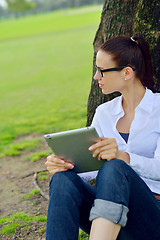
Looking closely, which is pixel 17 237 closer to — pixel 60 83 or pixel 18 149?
pixel 18 149

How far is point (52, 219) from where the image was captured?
2006mm

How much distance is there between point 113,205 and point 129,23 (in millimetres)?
1937

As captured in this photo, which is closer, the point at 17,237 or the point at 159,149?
the point at 159,149

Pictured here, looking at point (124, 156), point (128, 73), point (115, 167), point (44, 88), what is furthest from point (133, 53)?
point (44, 88)

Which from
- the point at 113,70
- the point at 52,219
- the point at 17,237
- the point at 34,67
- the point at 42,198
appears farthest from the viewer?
the point at 34,67

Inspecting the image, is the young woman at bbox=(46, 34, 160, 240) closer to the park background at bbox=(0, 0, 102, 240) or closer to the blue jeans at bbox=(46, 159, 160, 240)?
the blue jeans at bbox=(46, 159, 160, 240)

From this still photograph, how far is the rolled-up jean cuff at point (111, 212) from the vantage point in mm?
1888

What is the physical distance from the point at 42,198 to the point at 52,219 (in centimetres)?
175

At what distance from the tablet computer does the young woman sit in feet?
0.16

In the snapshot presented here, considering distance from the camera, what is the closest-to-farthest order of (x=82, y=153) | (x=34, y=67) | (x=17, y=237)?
(x=82, y=153), (x=17, y=237), (x=34, y=67)

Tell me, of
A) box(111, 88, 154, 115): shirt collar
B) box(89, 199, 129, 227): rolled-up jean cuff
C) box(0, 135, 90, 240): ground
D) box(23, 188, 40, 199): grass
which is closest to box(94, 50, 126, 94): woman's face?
box(111, 88, 154, 115): shirt collar

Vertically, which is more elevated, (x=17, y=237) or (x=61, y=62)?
(x=17, y=237)

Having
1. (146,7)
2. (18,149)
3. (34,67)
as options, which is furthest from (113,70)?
(34,67)

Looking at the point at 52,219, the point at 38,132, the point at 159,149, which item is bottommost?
the point at 38,132
